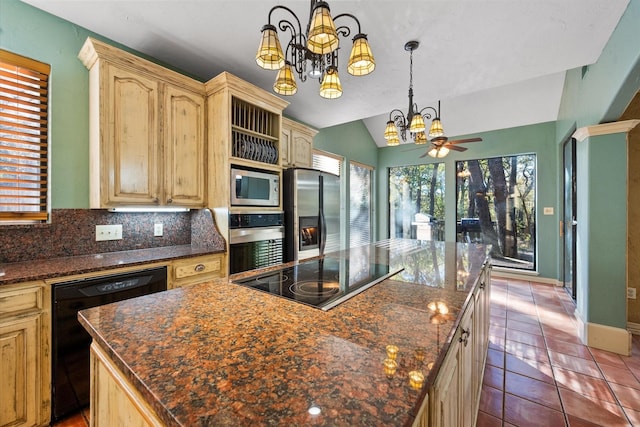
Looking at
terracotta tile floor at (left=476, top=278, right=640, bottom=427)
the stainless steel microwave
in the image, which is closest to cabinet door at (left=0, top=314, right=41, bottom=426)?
the stainless steel microwave

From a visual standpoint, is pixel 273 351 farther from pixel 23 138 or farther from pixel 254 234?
pixel 23 138

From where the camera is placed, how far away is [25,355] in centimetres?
145

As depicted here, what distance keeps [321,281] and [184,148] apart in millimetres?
1838

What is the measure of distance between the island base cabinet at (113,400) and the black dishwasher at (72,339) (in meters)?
0.91

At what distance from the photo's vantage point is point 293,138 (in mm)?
3402

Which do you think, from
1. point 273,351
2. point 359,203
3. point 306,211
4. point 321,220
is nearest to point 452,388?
point 273,351

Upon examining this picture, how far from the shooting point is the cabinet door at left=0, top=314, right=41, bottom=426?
1.39 metres

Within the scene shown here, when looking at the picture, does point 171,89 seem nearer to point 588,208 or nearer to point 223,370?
point 223,370

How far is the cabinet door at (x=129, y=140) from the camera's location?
6.29 ft

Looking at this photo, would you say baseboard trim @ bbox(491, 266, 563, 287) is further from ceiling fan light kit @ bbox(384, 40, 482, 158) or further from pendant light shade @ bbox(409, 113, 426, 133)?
pendant light shade @ bbox(409, 113, 426, 133)

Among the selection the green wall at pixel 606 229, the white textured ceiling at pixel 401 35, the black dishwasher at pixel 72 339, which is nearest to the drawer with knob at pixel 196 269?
the black dishwasher at pixel 72 339

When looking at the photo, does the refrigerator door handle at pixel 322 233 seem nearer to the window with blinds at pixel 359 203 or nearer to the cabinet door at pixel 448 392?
the window with blinds at pixel 359 203

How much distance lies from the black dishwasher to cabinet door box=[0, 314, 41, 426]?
74mm

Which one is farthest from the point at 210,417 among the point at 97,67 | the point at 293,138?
the point at 293,138
